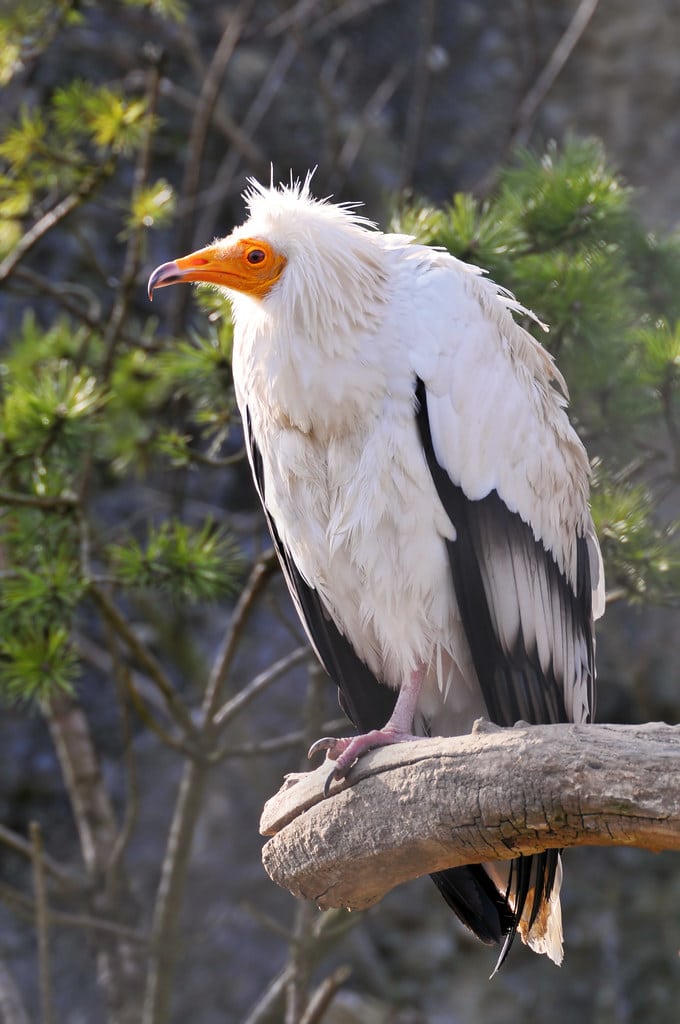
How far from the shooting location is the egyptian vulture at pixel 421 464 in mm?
2406

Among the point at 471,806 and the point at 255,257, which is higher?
the point at 255,257

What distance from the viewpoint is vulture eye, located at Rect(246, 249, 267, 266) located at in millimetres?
2523

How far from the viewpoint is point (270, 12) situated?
682cm

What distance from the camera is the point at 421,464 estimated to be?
7.86 feet

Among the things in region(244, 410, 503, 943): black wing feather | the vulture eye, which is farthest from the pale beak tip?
region(244, 410, 503, 943): black wing feather

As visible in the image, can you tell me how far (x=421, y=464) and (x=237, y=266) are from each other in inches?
23.2

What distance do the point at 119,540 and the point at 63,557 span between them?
4.38ft

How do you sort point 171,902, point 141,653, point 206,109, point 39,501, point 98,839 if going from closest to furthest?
point 39,501
point 141,653
point 171,902
point 98,839
point 206,109

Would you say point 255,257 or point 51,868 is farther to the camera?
point 51,868

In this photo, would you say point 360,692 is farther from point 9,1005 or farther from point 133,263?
point 9,1005

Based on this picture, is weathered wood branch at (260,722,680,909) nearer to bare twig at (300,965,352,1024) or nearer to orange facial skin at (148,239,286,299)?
orange facial skin at (148,239,286,299)

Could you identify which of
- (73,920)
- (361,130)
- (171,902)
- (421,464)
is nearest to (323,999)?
(171,902)

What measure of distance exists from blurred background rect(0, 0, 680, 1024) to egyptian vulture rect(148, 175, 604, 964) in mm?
482

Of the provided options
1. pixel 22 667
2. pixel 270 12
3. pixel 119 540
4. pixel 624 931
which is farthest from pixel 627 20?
pixel 22 667
